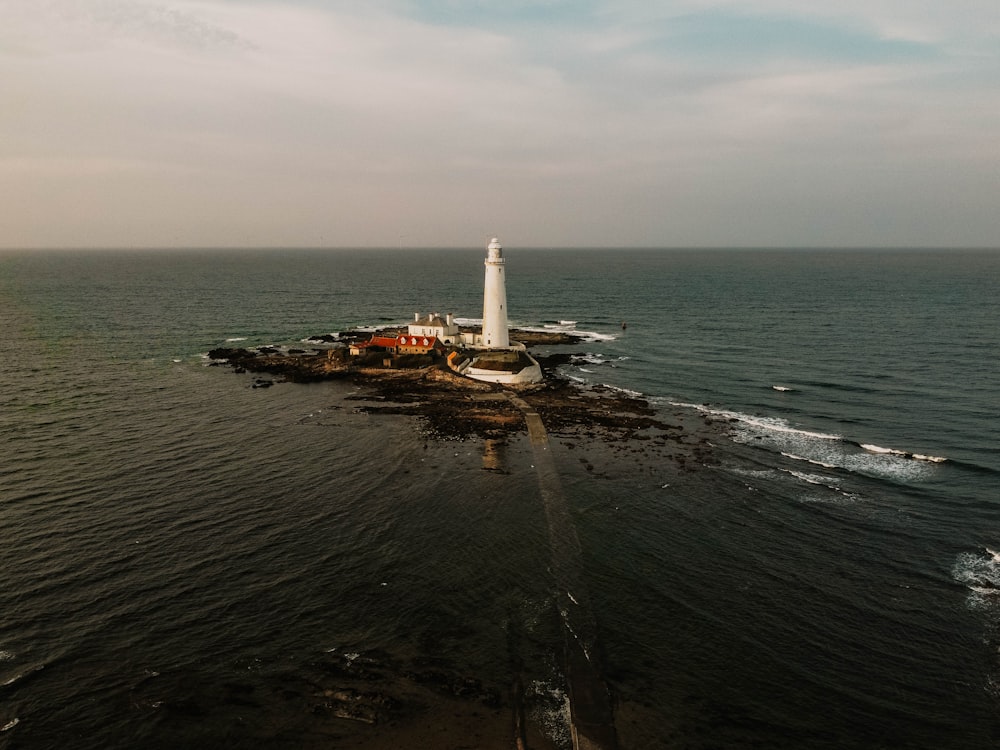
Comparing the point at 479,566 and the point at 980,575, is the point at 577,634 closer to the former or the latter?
the point at 479,566

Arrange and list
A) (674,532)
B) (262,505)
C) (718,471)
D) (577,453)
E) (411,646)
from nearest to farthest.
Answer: (411,646), (674,532), (262,505), (718,471), (577,453)

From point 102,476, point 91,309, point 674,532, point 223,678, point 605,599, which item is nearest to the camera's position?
point 223,678

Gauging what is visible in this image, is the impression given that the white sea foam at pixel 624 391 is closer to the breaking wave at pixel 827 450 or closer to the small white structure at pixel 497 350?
the small white structure at pixel 497 350

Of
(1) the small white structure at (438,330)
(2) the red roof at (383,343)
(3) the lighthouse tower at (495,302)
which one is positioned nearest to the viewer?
(3) the lighthouse tower at (495,302)

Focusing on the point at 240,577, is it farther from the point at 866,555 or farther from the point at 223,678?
the point at 866,555

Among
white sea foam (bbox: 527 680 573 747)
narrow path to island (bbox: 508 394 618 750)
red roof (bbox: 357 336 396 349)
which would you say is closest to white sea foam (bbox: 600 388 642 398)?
narrow path to island (bbox: 508 394 618 750)

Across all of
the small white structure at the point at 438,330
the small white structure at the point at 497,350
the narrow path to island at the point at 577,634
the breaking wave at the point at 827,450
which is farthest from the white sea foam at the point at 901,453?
the small white structure at the point at 438,330

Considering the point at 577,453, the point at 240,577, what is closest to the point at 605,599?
the point at 240,577

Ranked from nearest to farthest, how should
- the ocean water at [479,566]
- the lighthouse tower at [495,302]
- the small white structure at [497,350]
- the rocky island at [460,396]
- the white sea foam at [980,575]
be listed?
the ocean water at [479,566] → the white sea foam at [980,575] → the rocky island at [460,396] → the small white structure at [497,350] → the lighthouse tower at [495,302]
